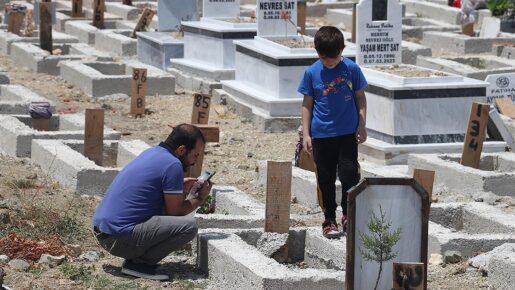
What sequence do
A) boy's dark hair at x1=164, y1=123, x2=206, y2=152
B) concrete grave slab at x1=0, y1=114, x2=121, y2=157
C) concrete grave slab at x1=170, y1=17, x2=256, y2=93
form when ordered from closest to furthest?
boy's dark hair at x1=164, y1=123, x2=206, y2=152, concrete grave slab at x1=0, y1=114, x2=121, y2=157, concrete grave slab at x1=170, y1=17, x2=256, y2=93

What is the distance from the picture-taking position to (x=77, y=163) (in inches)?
444

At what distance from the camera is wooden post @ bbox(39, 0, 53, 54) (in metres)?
20.6

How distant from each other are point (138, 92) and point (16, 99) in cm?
145

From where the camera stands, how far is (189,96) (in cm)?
1775

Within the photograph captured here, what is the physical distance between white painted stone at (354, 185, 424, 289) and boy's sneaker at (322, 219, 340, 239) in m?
1.30

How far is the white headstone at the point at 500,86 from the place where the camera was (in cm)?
1503

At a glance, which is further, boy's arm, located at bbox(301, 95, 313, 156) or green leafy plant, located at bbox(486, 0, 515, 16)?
green leafy plant, located at bbox(486, 0, 515, 16)

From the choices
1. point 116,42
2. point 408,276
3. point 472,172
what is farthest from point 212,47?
point 408,276

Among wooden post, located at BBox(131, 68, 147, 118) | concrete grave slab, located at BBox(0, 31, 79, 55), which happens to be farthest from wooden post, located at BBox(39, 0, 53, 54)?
wooden post, located at BBox(131, 68, 147, 118)

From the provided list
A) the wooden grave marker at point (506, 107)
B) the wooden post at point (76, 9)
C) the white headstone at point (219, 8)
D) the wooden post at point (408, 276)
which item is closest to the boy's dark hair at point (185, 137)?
the wooden post at point (408, 276)

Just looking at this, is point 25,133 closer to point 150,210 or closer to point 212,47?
point 150,210

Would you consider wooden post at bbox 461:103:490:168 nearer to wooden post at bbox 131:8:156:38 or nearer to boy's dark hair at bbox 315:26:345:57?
boy's dark hair at bbox 315:26:345:57

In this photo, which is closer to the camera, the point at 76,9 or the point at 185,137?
the point at 185,137

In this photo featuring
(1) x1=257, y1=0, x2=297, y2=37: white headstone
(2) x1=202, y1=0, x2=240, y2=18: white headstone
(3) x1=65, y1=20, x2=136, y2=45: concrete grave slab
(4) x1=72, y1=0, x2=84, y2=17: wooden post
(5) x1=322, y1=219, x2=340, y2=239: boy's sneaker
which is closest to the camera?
(5) x1=322, y1=219, x2=340, y2=239: boy's sneaker
